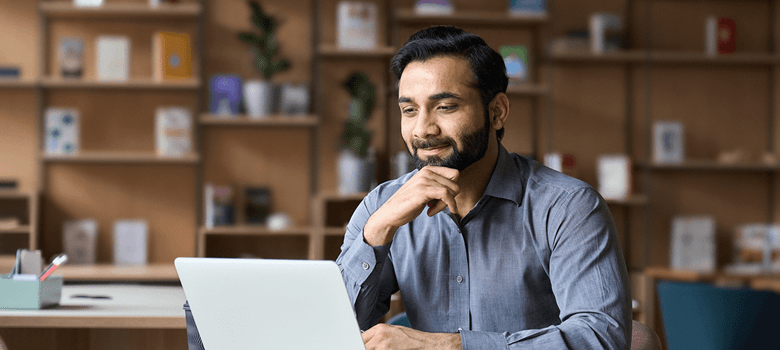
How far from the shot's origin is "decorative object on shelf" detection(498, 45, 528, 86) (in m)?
3.90

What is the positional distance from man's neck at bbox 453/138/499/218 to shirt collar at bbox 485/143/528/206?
0.02 m

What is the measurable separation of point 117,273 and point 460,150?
267 cm

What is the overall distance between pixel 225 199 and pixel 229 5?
117 cm

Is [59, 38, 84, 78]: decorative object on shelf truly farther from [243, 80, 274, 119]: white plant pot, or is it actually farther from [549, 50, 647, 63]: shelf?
[549, 50, 647, 63]: shelf

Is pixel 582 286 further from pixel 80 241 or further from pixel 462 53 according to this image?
pixel 80 241

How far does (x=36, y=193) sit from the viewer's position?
3.64 metres

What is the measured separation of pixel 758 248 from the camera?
3951 millimetres

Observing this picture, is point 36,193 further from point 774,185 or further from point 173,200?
point 774,185

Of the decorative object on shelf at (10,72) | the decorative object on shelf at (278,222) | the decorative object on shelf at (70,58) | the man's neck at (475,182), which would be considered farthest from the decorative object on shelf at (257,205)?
the man's neck at (475,182)

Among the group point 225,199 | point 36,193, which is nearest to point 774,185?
point 225,199

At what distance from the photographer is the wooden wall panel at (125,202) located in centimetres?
387

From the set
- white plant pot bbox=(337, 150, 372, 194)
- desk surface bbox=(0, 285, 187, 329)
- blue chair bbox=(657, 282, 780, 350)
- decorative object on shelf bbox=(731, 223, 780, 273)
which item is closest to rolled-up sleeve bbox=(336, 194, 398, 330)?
desk surface bbox=(0, 285, 187, 329)

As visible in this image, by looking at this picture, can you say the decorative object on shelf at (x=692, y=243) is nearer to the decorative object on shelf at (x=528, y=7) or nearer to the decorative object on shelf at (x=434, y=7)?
the decorative object on shelf at (x=528, y=7)

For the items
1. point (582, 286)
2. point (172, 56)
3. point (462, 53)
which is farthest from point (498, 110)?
point (172, 56)
